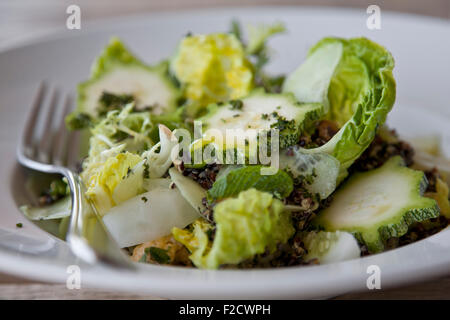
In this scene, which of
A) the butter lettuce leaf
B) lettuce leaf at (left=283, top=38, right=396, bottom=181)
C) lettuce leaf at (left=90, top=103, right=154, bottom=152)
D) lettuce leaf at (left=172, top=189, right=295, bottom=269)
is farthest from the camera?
the butter lettuce leaf

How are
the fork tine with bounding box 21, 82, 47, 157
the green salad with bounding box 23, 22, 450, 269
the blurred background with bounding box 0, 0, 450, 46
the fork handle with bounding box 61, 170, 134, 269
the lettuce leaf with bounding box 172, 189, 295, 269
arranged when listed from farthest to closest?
the blurred background with bounding box 0, 0, 450, 46 → the fork tine with bounding box 21, 82, 47, 157 → the green salad with bounding box 23, 22, 450, 269 → the lettuce leaf with bounding box 172, 189, 295, 269 → the fork handle with bounding box 61, 170, 134, 269

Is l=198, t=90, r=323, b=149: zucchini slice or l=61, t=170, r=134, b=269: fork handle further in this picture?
l=198, t=90, r=323, b=149: zucchini slice

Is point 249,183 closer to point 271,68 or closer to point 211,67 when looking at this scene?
point 211,67

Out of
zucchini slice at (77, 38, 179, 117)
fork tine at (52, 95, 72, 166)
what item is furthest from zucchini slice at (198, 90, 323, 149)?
fork tine at (52, 95, 72, 166)

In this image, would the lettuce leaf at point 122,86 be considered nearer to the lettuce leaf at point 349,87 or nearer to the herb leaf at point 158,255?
the lettuce leaf at point 349,87

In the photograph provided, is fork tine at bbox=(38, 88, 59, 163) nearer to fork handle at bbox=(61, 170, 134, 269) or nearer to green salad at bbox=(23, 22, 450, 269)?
green salad at bbox=(23, 22, 450, 269)

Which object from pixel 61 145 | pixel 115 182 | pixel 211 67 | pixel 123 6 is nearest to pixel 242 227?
pixel 115 182

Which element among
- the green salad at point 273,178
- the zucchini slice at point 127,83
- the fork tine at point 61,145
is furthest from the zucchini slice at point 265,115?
the fork tine at point 61,145

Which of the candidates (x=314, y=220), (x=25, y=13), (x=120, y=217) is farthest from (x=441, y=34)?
(x=25, y=13)
